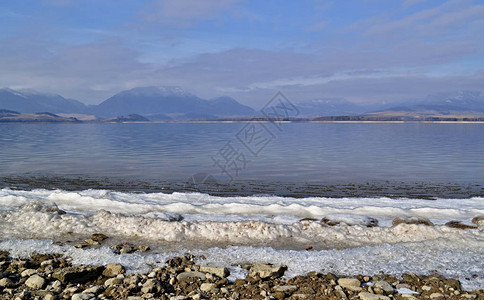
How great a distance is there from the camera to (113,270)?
7.82 metres

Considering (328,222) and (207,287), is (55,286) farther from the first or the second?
(328,222)

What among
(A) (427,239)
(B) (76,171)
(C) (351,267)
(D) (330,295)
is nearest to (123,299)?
(D) (330,295)

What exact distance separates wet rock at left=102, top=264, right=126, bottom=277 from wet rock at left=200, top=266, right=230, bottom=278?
5.39 feet

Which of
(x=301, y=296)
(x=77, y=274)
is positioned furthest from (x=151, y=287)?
(x=301, y=296)

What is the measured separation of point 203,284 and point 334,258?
10.2ft

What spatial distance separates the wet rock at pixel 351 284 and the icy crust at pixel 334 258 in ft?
1.75

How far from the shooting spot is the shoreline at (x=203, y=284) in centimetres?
677

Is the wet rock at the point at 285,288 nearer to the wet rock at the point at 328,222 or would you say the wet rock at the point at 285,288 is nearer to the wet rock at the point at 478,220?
the wet rock at the point at 328,222

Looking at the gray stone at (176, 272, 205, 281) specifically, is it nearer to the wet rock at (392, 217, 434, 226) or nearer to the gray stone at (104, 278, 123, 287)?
the gray stone at (104, 278, 123, 287)

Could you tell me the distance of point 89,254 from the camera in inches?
A: 344

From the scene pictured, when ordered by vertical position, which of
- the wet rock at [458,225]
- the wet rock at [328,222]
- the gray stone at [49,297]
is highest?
the wet rock at [458,225]

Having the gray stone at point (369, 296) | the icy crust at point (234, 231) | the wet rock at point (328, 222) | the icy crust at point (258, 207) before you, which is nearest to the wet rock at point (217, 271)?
the icy crust at point (234, 231)

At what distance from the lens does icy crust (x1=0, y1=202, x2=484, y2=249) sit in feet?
32.7

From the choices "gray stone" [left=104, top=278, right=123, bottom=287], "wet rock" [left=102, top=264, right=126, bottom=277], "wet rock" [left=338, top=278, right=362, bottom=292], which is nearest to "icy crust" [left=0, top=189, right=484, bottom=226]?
"wet rock" [left=102, top=264, right=126, bottom=277]
